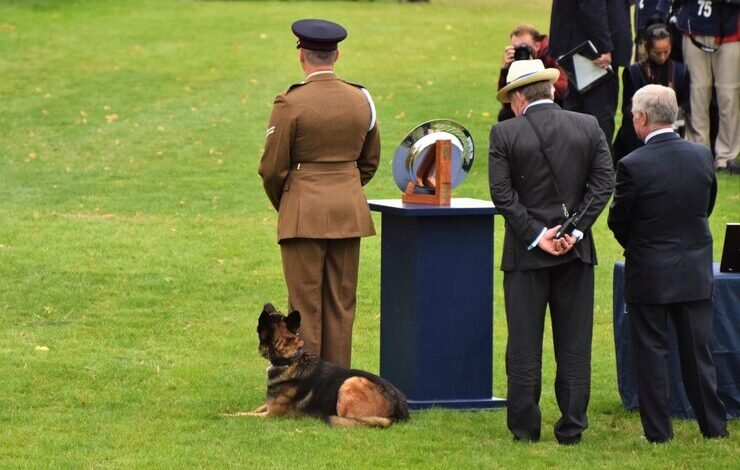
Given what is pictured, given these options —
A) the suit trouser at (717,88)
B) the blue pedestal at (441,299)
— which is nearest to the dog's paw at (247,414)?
the blue pedestal at (441,299)

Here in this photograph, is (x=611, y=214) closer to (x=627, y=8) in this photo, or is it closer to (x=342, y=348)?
(x=342, y=348)

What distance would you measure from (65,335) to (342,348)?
2.97 m

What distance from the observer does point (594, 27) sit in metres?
14.9

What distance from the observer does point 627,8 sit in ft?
50.6

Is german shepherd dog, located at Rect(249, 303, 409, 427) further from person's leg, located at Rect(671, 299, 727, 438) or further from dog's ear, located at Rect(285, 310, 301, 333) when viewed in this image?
person's leg, located at Rect(671, 299, 727, 438)

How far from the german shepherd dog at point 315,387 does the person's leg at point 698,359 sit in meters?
1.64

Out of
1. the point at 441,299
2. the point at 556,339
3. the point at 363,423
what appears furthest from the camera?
the point at 441,299

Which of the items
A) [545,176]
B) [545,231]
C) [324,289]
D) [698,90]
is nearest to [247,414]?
[324,289]

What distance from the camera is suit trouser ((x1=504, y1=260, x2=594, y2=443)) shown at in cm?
826

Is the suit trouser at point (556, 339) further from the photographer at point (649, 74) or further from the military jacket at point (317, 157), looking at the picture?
the photographer at point (649, 74)

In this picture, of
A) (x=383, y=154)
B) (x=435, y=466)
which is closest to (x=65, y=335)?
(x=435, y=466)

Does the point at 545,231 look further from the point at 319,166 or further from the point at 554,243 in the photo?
the point at 319,166

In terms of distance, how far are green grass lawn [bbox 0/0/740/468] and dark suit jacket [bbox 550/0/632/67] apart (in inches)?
73.9

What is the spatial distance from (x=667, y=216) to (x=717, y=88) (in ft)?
31.9
